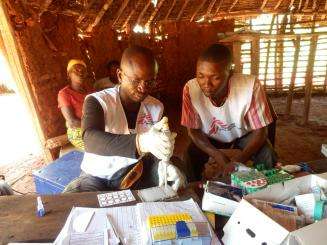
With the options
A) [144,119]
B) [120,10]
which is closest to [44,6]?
[120,10]

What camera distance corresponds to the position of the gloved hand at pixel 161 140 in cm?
134

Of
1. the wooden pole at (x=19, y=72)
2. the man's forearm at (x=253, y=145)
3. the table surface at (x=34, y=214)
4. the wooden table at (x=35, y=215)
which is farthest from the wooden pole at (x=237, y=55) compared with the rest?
the wooden table at (x=35, y=215)

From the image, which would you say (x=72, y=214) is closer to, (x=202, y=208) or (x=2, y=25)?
(x=202, y=208)

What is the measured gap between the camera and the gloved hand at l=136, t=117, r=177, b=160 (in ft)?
4.39

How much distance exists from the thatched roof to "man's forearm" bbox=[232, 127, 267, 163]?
11.2 ft

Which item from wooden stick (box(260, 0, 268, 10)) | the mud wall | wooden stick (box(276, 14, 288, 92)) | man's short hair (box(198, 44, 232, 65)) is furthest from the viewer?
wooden stick (box(276, 14, 288, 92))

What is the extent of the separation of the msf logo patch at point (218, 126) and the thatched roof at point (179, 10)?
3.07 meters

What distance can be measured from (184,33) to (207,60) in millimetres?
4711

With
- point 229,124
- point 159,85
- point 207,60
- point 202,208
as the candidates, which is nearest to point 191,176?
point 229,124

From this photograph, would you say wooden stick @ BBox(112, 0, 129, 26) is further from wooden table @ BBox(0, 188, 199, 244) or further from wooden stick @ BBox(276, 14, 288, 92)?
wooden table @ BBox(0, 188, 199, 244)

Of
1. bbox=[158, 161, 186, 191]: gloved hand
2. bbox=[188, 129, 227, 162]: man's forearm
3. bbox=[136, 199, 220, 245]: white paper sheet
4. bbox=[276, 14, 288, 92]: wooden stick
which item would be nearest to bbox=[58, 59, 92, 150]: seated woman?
bbox=[188, 129, 227, 162]: man's forearm

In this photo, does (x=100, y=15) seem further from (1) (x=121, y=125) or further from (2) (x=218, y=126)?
(1) (x=121, y=125)

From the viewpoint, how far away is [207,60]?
2254 mm

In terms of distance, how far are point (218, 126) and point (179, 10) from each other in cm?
427
